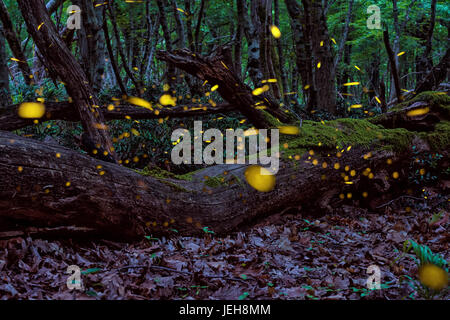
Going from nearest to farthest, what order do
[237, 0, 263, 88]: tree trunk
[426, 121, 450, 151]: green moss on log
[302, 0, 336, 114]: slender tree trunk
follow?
[426, 121, 450, 151]: green moss on log → [237, 0, 263, 88]: tree trunk → [302, 0, 336, 114]: slender tree trunk

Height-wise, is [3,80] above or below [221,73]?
below

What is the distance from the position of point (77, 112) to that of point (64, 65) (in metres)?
0.80

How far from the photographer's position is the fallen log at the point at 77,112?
523 centimetres

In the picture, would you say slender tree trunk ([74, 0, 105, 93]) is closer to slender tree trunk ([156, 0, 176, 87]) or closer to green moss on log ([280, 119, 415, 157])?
slender tree trunk ([156, 0, 176, 87])

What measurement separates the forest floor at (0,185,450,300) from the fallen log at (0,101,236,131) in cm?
300

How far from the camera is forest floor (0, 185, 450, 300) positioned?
101 inches

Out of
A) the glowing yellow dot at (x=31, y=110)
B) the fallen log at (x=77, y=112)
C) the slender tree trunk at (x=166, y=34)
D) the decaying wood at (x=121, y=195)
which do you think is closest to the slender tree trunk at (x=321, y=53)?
the fallen log at (x=77, y=112)

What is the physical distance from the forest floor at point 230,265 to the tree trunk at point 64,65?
8.36 ft

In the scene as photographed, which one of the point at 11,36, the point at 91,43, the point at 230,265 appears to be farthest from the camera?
the point at 11,36

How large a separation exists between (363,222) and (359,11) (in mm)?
14350

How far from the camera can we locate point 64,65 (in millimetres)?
5316

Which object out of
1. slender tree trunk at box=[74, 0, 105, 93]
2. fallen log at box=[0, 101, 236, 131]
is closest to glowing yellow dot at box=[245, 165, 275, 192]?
fallen log at box=[0, 101, 236, 131]

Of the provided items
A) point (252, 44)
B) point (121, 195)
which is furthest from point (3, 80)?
point (252, 44)

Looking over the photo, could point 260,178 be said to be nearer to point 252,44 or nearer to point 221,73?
point 221,73
